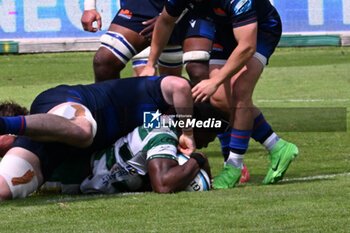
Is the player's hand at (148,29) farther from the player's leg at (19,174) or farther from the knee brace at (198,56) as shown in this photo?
the player's leg at (19,174)

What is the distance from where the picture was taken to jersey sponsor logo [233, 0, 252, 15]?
613 cm

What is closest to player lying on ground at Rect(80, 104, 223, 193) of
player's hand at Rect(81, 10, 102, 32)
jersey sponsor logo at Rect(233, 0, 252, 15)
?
jersey sponsor logo at Rect(233, 0, 252, 15)

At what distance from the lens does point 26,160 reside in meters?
5.76

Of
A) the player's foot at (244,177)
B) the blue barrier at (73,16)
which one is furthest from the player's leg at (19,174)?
the blue barrier at (73,16)

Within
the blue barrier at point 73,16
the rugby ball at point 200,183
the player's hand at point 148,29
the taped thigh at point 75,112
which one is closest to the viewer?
the taped thigh at point 75,112

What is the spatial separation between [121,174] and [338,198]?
1.53m

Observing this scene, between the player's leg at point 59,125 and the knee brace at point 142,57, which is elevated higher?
the player's leg at point 59,125

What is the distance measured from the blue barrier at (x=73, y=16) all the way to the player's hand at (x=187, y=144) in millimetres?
15355

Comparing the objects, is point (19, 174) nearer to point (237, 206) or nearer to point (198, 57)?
point (237, 206)

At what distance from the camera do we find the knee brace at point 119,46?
7676 millimetres

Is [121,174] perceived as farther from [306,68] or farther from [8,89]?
[306,68]

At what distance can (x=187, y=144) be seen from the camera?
6125mm

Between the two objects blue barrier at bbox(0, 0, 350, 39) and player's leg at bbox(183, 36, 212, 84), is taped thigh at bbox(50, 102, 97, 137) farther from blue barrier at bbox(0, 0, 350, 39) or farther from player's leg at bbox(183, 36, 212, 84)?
blue barrier at bbox(0, 0, 350, 39)

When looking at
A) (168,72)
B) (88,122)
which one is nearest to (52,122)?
(88,122)
